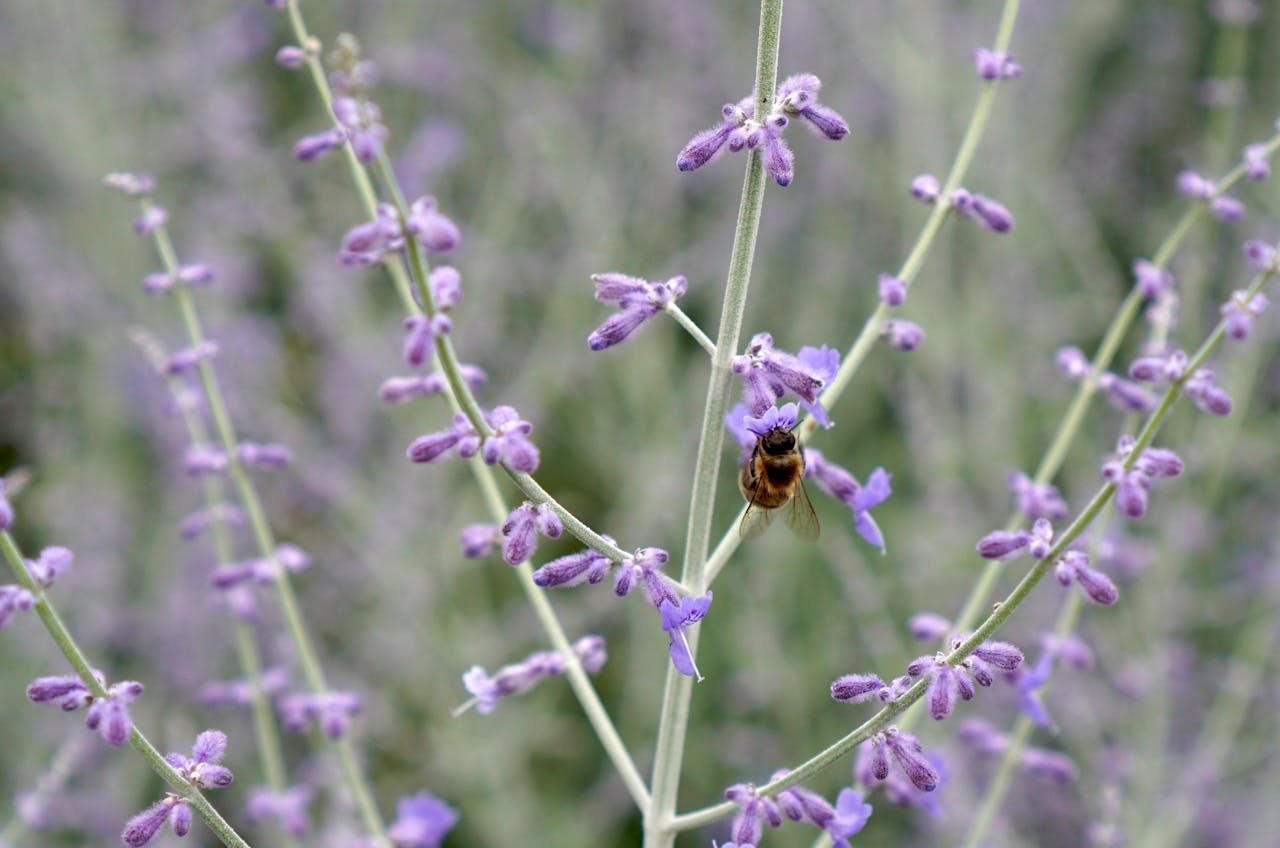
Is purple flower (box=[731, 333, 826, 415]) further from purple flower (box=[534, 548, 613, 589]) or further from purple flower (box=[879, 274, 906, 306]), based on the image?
purple flower (box=[879, 274, 906, 306])

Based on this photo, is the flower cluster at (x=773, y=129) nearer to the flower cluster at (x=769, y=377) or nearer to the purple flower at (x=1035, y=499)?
the flower cluster at (x=769, y=377)

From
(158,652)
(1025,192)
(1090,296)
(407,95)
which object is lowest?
(158,652)

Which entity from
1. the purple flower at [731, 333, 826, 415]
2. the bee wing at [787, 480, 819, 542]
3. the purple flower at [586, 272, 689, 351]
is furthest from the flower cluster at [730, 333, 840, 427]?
the bee wing at [787, 480, 819, 542]

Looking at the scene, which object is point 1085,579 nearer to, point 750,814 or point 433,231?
point 750,814

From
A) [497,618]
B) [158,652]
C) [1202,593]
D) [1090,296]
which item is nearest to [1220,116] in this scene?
[1090,296]

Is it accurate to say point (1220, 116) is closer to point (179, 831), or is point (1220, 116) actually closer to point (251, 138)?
point (251, 138)

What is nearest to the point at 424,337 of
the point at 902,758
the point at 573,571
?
the point at 573,571
